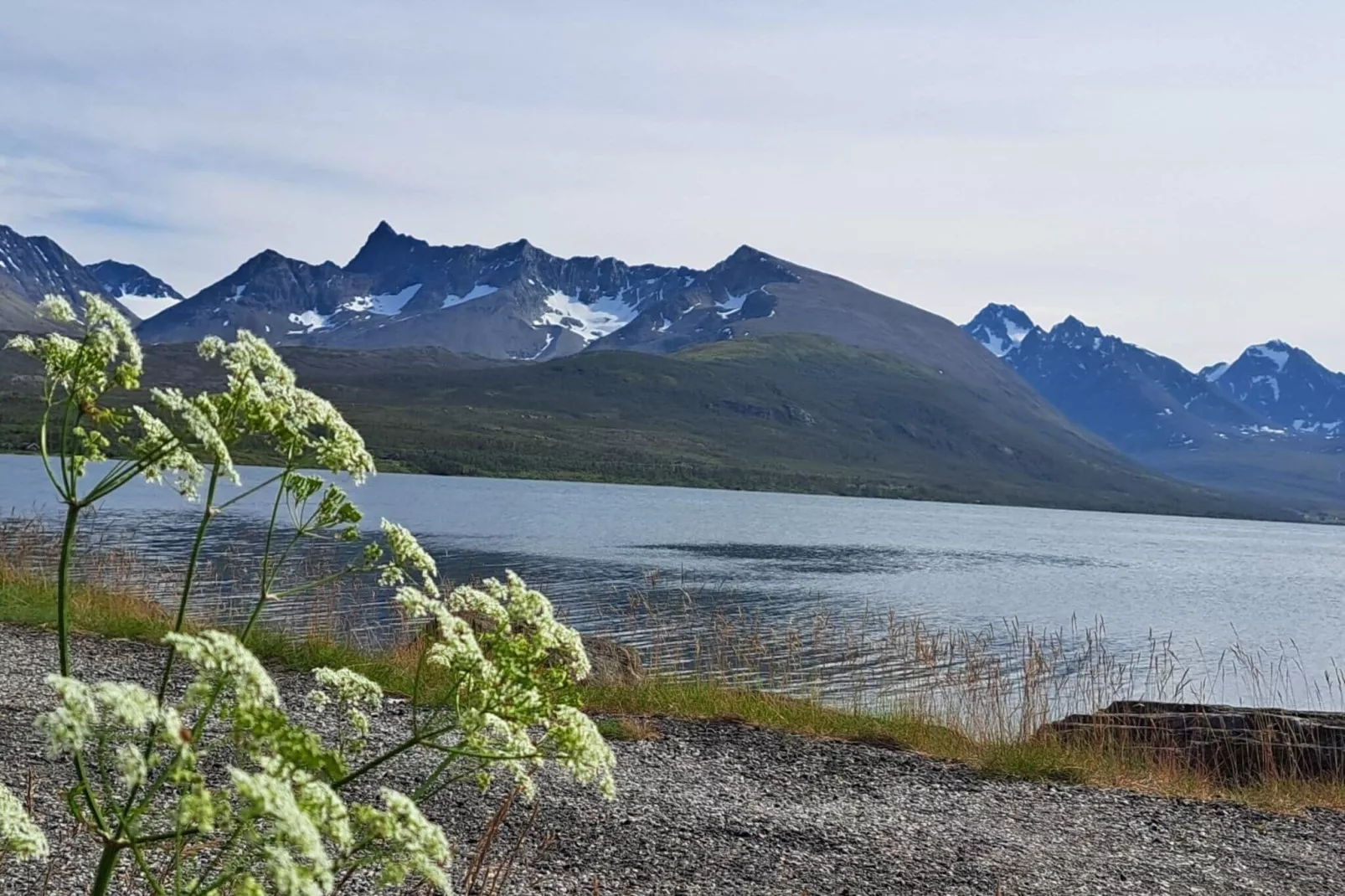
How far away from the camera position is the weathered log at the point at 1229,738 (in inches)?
698

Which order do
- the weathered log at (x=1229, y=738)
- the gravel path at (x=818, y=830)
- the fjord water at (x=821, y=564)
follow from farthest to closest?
the fjord water at (x=821, y=564)
the weathered log at (x=1229, y=738)
the gravel path at (x=818, y=830)

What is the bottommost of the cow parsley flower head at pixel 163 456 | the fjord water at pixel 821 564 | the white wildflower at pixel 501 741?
the fjord water at pixel 821 564

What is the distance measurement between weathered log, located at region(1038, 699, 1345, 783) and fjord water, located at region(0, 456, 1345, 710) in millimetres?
10871

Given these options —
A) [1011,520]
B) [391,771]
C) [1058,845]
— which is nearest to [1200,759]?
[1058,845]

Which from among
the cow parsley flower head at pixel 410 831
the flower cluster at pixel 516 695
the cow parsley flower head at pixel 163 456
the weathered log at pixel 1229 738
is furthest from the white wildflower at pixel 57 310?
the weathered log at pixel 1229 738

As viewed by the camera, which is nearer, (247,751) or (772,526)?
(247,751)

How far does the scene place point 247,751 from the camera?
2.99 m

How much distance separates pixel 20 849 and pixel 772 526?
118 meters

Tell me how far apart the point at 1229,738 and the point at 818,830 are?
9.53m

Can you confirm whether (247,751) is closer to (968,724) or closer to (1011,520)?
(968,724)

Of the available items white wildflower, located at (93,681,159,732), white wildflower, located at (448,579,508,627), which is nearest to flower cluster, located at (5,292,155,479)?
white wildflower, located at (448,579,508,627)

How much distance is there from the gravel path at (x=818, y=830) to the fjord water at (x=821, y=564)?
52.6 ft

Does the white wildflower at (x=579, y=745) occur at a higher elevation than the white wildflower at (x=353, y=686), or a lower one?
lower

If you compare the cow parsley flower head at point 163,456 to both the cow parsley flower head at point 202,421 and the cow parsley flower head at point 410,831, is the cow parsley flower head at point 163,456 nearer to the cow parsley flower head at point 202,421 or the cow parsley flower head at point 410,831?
the cow parsley flower head at point 202,421
